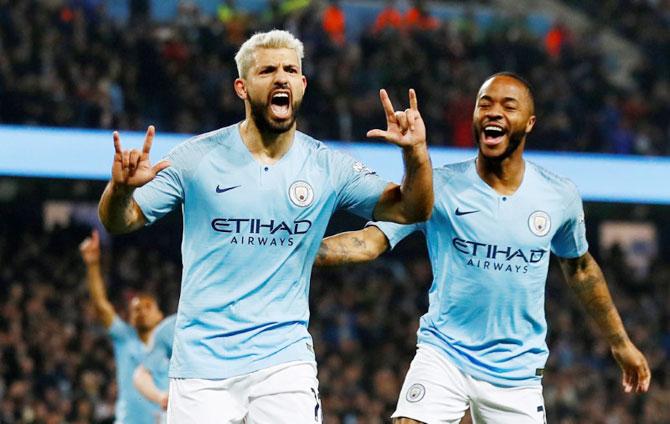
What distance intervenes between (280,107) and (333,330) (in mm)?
12015

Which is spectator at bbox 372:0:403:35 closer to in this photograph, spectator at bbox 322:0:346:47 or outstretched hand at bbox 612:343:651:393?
spectator at bbox 322:0:346:47

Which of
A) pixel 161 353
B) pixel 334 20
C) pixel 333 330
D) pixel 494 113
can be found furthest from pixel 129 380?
pixel 334 20

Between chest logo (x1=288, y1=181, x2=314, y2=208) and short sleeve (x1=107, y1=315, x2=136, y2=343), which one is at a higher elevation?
chest logo (x1=288, y1=181, x2=314, y2=208)

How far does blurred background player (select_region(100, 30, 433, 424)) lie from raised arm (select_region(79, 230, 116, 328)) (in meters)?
4.12

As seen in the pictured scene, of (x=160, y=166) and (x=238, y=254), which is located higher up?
(x=160, y=166)

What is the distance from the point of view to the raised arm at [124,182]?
4949mm

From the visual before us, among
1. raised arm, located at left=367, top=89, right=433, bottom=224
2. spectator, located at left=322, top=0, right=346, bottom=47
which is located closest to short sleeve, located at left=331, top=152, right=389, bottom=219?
raised arm, located at left=367, top=89, right=433, bottom=224

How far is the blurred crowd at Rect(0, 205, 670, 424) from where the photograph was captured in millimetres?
14266

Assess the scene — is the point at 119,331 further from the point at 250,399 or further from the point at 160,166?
the point at 160,166

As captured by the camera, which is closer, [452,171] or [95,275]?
[452,171]

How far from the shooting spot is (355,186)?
555 cm

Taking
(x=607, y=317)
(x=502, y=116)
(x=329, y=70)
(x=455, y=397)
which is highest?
(x=329, y=70)

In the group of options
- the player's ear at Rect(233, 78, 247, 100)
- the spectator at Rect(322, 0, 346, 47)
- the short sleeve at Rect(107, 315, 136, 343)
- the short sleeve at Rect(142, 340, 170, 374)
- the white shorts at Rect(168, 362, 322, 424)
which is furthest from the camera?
the spectator at Rect(322, 0, 346, 47)

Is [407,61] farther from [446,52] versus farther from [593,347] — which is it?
[593,347]
